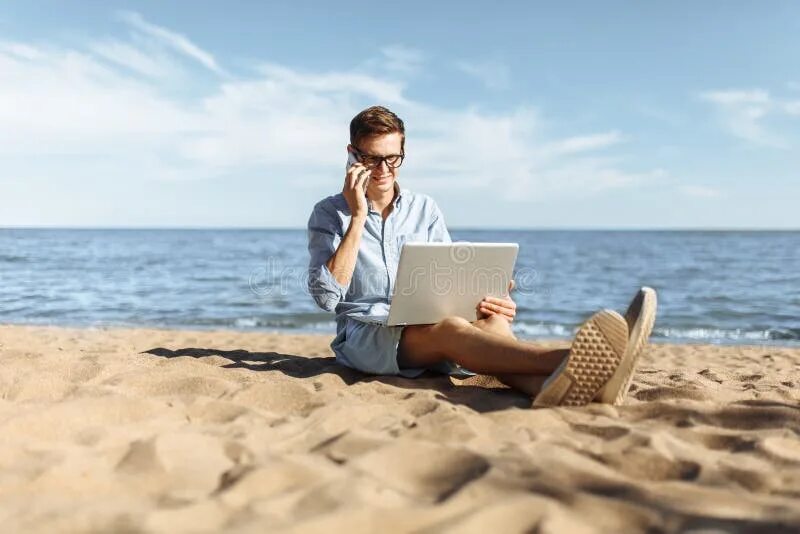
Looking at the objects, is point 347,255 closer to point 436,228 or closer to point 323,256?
point 323,256

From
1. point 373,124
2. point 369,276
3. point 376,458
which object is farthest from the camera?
point 369,276

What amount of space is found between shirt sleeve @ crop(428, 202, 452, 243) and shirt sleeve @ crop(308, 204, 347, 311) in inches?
22.7

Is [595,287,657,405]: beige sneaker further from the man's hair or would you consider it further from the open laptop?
the man's hair

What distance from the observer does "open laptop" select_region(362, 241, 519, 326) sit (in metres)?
3.12

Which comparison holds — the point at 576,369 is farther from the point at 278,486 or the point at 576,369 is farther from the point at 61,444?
the point at 61,444

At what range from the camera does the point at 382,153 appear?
11.9ft

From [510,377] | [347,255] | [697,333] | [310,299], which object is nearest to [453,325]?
[510,377]

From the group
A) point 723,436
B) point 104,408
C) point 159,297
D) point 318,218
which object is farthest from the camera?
point 159,297

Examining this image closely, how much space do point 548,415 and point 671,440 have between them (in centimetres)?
53

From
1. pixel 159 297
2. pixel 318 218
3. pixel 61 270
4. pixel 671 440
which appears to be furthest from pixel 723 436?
pixel 61 270

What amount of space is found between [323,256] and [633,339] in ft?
5.49

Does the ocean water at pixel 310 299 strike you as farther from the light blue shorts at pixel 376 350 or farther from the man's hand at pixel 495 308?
the man's hand at pixel 495 308

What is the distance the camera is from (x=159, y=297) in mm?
12922

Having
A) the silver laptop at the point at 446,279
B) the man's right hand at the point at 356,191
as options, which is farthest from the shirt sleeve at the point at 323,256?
the silver laptop at the point at 446,279
